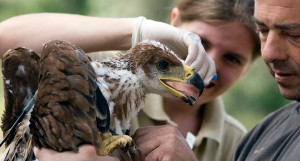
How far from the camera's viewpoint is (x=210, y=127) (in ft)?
13.1

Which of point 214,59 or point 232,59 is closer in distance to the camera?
point 214,59

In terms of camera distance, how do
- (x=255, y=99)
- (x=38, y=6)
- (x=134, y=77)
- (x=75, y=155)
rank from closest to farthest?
1. (x=75, y=155)
2. (x=134, y=77)
3. (x=38, y=6)
4. (x=255, y=99)

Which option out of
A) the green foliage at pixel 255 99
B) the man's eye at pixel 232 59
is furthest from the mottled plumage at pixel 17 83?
the green foliage at pixel 255 99

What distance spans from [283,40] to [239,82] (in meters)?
5.63

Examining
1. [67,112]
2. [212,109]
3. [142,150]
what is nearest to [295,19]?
[142,150]

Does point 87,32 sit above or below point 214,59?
above

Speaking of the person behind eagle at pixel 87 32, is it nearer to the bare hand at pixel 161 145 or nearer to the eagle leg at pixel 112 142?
Result: the bare hand at pixel 161 145

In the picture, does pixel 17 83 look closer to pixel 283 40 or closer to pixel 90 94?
pixel 90 94

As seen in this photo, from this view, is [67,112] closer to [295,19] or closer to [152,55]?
[152,55]

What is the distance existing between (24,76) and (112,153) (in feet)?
2.09

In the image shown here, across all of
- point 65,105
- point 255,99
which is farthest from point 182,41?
point 255,99

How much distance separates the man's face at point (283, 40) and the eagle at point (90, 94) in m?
0.49

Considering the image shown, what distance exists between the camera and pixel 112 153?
2359 mm

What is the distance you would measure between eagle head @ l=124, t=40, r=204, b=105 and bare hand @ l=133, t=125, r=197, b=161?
17 centimetres
